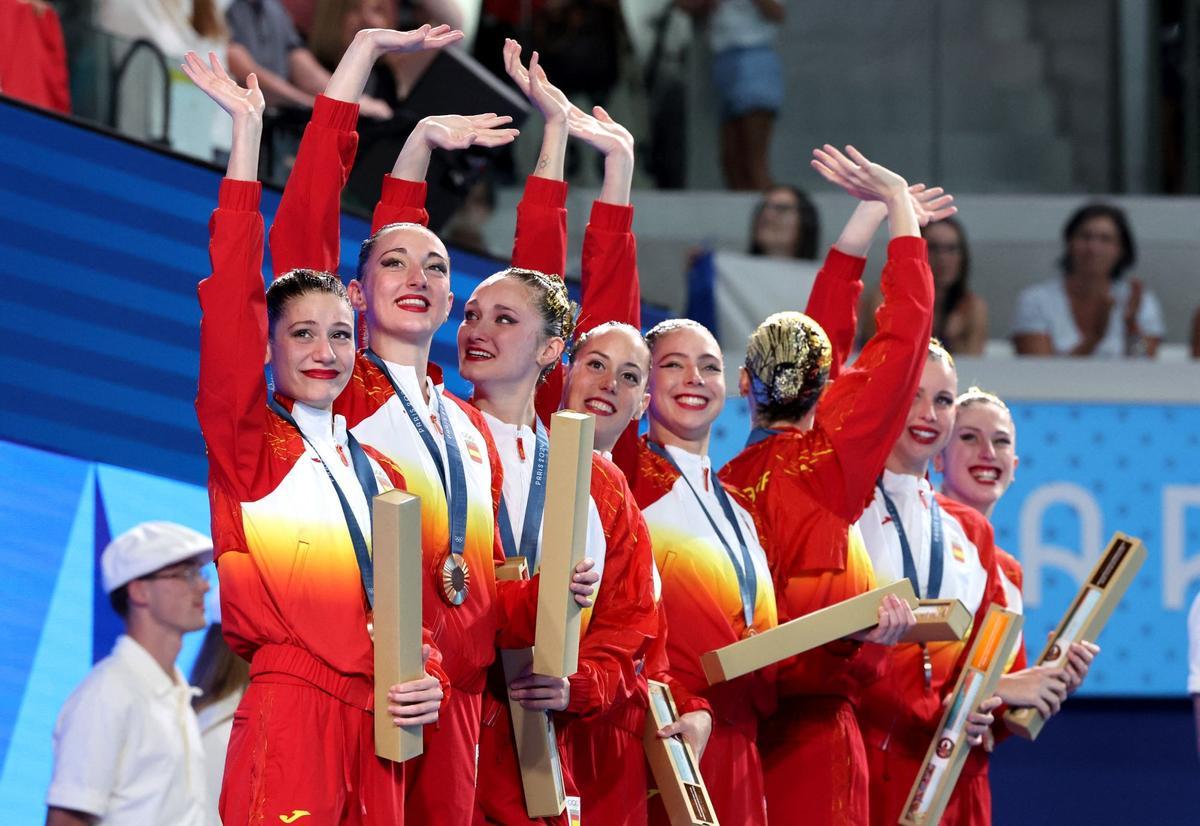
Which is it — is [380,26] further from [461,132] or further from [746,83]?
[461,132]

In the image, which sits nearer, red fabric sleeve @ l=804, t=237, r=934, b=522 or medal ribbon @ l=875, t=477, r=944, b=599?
red fabric sleeve @ l=804, t=237, r=934, b=522

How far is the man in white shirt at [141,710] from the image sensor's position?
495 cm

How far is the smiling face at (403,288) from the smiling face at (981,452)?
209 cm

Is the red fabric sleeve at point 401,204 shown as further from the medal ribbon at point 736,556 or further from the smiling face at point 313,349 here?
the medal ribbon at point 736,556

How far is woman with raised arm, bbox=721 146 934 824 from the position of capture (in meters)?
4.86

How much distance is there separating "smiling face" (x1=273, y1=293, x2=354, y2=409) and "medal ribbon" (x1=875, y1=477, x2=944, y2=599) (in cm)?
189

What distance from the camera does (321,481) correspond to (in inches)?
149

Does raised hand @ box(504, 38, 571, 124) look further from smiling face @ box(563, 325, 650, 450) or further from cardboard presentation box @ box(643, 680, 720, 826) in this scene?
cardboard presentation box @ box(643, 680, 720, 826)

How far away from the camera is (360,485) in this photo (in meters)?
3.83

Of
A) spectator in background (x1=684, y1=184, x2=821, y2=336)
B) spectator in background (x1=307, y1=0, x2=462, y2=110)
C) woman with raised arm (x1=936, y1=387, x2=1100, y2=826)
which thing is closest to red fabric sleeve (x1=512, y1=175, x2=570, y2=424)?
woman with raised arm (x1=936, y1=387, x2=1100, y2=826)

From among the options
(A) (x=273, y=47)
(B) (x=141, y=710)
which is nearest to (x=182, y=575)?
(B) (x=141, y=710)

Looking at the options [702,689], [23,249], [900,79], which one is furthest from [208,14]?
[900,79]

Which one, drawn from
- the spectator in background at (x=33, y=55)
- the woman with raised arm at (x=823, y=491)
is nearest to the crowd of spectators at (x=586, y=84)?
the spectator in background at (x=33, y=55)

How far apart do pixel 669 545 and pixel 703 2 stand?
4876mm
